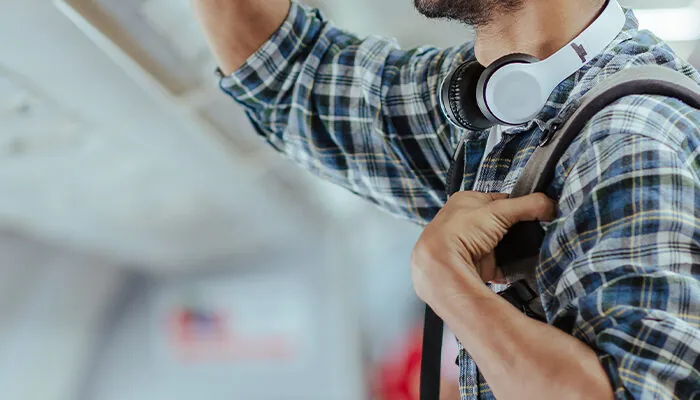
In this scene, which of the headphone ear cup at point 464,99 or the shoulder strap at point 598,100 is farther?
the headphone ear cup at point 464,99

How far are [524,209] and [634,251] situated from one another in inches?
4.8

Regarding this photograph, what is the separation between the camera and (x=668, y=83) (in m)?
0.64

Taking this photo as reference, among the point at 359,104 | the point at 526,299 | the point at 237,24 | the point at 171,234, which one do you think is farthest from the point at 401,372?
the point at 526,299

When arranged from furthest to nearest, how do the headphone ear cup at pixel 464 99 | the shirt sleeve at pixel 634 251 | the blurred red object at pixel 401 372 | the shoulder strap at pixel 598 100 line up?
the blurred red object at pixel 401 372
the headphone ear cup at pixel 464 99
the shoulder strap at pixel 598 100
the shirt sleeve at pixel 634 251

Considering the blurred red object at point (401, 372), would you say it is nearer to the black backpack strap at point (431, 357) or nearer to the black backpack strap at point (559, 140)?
the black backpack strap at point (431, 357)

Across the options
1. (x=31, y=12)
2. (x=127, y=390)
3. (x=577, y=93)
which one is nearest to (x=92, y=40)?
(x=31, y=12)

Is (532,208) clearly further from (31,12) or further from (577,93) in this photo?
(31,12)

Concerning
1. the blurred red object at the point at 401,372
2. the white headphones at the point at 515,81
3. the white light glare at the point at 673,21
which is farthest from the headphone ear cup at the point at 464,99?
the blurred red object at the point at 401,372

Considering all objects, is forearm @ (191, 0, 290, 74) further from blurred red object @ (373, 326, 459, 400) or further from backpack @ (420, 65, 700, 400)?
blurred red object @ (373, 326, 459, 400)

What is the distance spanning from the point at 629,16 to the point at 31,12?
3.65 feet

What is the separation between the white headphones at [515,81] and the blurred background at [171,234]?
41 cm

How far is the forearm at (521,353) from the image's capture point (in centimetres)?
56

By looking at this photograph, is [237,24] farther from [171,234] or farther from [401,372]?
[401,372]

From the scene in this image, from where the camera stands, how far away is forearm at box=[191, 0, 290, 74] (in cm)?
100
